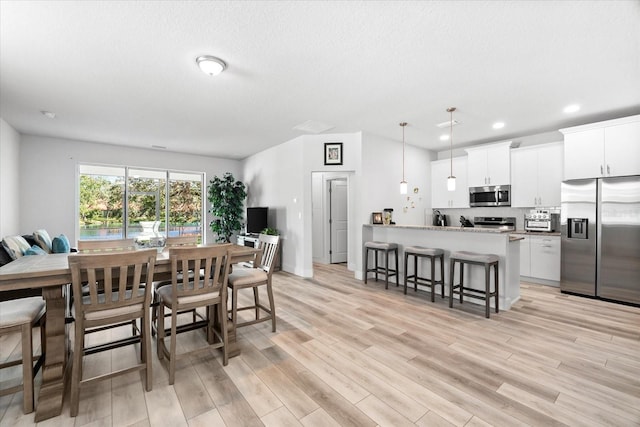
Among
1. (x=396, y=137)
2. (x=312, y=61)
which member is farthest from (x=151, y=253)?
(x=396, y=137)

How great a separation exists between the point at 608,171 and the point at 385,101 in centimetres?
327

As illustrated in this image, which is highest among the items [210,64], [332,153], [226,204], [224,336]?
[210,64]

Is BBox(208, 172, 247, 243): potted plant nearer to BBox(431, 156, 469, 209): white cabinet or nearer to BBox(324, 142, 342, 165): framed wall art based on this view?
BBox(324, 142, 342, 165): framed wall art

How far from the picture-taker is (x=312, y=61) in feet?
8.77

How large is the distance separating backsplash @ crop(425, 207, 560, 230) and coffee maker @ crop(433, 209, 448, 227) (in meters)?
0.07

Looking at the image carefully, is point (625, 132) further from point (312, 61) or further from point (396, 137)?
point (312, 61)

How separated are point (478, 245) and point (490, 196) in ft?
6.94

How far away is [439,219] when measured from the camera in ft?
20.9

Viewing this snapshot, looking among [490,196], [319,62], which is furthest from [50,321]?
[490,196]

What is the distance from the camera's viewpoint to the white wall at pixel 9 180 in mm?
4312

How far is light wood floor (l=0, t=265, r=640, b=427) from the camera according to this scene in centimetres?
174

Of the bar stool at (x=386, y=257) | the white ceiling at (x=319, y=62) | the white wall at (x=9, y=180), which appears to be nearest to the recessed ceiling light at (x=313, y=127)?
the white ceiling at (x=319, y=62)

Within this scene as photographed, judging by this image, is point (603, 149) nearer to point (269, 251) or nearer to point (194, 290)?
point (269, 251)

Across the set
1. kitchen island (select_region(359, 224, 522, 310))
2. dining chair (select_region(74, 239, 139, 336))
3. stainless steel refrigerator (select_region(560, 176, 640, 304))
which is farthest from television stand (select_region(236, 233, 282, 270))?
stainless steel refrigerator (select_region(560, 176, 640, 304))
